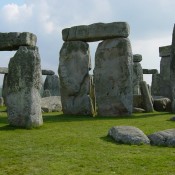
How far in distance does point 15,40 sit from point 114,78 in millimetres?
5528

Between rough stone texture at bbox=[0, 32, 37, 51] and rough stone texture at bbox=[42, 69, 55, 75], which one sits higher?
rough stone texture at bbox=[42, 69, 55, 75]

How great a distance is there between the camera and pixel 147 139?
26.9ft

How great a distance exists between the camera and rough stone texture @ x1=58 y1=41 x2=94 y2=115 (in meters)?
16.4

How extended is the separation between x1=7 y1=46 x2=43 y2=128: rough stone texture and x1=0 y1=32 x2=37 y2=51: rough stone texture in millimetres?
243

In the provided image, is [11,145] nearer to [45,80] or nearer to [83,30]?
[83,30]

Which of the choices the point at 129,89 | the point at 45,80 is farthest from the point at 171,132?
the point at 45,80

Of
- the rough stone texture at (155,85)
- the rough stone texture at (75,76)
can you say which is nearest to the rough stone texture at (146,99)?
the rough stone texture at (75,76)

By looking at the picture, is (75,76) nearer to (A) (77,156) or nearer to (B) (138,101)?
(B) (138,101)

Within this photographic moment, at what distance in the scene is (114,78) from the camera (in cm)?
1562

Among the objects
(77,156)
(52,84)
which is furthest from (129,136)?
(52,84)

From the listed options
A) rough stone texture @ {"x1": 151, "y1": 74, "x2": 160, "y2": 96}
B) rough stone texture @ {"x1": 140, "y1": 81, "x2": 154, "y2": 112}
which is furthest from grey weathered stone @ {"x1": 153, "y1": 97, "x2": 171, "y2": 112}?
rough stone texture @ {"x1": 151, "y1": 74, "x2": 160, "y2": 96}

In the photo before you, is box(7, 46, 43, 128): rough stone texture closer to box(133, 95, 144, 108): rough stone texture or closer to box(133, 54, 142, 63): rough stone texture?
box(133, 95, 144, 108): rough stone texture

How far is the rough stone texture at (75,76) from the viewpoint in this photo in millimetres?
16375

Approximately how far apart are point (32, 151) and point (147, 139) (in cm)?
246
